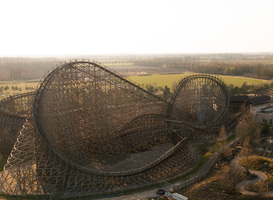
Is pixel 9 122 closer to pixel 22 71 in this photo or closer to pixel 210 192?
pixel 210 192

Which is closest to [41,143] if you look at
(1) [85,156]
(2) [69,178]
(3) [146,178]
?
(2) [69,178]

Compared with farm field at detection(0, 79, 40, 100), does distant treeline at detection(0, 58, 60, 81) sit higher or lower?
higher

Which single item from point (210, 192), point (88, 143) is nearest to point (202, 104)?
point (210, 192)

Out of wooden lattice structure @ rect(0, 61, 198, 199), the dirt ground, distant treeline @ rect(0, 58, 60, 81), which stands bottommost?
the dirt ground

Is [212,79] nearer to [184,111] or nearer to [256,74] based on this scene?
[184,111]

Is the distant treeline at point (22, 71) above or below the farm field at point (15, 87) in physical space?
above

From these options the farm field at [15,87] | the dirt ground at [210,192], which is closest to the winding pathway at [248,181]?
the dirt ground at [210,192]

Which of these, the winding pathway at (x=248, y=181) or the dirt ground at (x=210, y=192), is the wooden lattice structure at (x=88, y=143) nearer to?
the dirt ground at (x=210, y=192)

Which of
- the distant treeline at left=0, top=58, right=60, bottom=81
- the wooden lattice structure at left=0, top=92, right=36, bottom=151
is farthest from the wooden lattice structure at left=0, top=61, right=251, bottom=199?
the distant treeline at left=0, top=58, right=60, bottom=81

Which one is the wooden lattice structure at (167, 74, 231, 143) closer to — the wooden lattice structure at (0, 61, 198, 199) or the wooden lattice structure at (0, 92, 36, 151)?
the wooden lattice structure at (0, 61, 198, 199)
